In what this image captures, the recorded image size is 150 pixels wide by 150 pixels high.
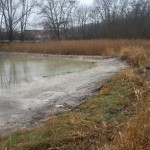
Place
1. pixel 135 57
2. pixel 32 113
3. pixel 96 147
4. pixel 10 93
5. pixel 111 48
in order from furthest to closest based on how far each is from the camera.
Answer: pixel 111 48 < pixel 135 57 < pixel 10 93 < pixel 32 113 < pixel 96 147

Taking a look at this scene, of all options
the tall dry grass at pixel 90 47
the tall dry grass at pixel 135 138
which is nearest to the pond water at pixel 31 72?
the tall dry grass at pixel 90 47

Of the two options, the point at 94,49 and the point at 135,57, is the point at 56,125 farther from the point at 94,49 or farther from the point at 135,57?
the point at 94,49

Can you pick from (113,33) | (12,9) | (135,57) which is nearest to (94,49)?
(135,57)

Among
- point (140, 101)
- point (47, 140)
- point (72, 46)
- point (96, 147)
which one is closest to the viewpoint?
point (96, 147)

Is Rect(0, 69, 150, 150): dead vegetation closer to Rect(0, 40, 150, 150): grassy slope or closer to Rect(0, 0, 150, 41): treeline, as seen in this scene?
Rect(0, 40, 150, 150): grassy slope

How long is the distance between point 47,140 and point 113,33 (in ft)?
123

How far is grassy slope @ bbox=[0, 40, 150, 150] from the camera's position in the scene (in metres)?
3.71

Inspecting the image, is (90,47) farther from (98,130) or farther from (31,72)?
(98,130)

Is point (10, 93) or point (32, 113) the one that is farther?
point (10, 93)

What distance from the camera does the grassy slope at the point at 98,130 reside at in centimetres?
371

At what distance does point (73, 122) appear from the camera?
5184mm

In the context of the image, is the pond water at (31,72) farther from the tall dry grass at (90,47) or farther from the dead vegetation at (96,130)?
the dead vegetation at (96,130)

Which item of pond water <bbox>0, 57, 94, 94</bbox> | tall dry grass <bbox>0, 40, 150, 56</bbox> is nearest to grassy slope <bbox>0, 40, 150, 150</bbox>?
pond water <bbox>0, 57, 94, 94</bbox>

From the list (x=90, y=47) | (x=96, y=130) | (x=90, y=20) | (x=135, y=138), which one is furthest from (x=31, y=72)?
(x=90, y=20)
